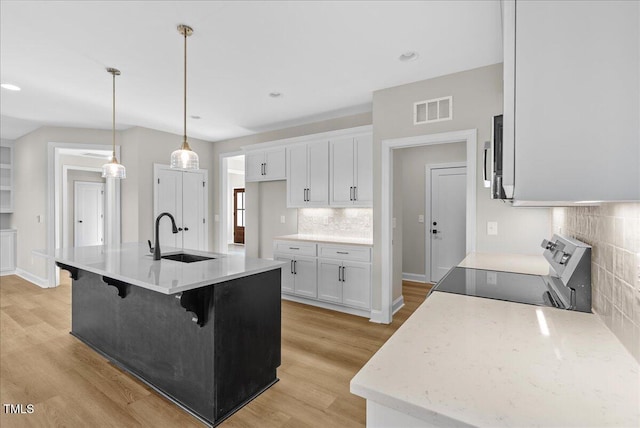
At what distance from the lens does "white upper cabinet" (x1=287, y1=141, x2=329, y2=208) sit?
4141mm

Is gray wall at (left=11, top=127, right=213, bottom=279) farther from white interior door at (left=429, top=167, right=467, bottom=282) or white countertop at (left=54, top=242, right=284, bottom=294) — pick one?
white interior door at (left=429, top=167, right=467, bottom=282)

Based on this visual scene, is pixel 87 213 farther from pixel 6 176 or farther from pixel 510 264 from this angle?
pixel 510 264

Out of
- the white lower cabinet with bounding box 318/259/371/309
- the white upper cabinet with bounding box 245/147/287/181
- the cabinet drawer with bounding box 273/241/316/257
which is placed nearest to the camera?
the white lower cabinet with bounding box 318/259/371/309

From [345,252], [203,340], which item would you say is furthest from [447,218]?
[203,340]

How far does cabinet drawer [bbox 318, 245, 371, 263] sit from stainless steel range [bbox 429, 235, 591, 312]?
1785mm

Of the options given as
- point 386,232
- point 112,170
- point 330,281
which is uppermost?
point 112,170

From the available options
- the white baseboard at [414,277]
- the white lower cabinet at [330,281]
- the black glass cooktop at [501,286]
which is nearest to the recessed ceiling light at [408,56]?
the black glass cooktop at [501,286]

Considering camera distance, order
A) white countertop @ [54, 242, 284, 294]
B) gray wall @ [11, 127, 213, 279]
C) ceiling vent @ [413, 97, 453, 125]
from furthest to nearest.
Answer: gray wall @ [11, 127, 213, 279], ceiling vent @ [413, 97, 453, 125], white countertop @ [54, 242, 284, 294]

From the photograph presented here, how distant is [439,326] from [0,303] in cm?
597

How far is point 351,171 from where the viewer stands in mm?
3898

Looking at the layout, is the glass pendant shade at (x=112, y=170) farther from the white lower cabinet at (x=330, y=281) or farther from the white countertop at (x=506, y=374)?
the white countertop at (x=506, y=374)

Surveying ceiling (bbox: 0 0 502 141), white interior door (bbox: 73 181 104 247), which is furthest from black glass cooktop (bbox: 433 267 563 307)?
white interior door (bbox: 73 181 104 247)

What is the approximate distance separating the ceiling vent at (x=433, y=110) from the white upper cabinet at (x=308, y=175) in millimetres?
1266

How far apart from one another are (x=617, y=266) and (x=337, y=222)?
3648 mm
